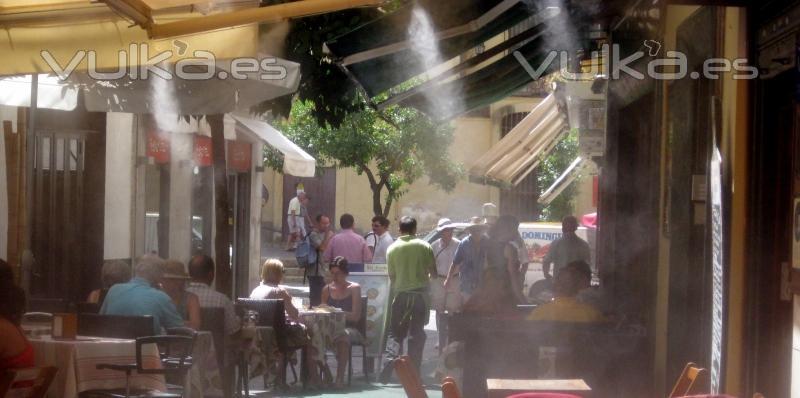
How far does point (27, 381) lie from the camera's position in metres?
5.77

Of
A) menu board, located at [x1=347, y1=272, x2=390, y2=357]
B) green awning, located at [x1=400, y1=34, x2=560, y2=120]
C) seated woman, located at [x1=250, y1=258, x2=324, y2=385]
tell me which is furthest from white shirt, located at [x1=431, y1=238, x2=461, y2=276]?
green awning, located at [x1=400, y1=34, x2=560, y2=120]

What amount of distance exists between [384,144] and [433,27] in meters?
18.6

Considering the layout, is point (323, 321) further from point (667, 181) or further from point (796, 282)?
point (796, 282)

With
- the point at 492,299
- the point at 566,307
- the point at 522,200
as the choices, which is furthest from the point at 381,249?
the point at 522,200

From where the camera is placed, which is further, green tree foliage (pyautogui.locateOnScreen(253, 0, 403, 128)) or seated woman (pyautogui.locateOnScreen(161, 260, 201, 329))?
green tree foliage (pyautogui.locateOnScreen(253, 0, 403, 128))

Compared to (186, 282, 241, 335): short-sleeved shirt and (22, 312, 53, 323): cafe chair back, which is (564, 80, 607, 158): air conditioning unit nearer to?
(186, 282, 241, 335): short-sleeved shirt

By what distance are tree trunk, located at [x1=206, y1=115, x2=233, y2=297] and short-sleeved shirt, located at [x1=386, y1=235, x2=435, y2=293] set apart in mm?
2285

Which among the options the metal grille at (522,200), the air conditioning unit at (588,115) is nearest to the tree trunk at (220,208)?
the air conditioning unit at (588,115)

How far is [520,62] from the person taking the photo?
8156 mm

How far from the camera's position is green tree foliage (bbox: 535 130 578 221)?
26.6 meters

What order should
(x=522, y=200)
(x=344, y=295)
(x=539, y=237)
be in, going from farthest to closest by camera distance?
1. (x=522, y=200)
2. (x=539, y=237)
3. (x=344, y=295)

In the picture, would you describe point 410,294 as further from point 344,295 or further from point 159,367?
point 159,367

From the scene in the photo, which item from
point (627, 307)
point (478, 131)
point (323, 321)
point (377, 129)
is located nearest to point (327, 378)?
point (323, 321)

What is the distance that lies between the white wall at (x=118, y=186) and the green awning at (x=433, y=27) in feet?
22.2
